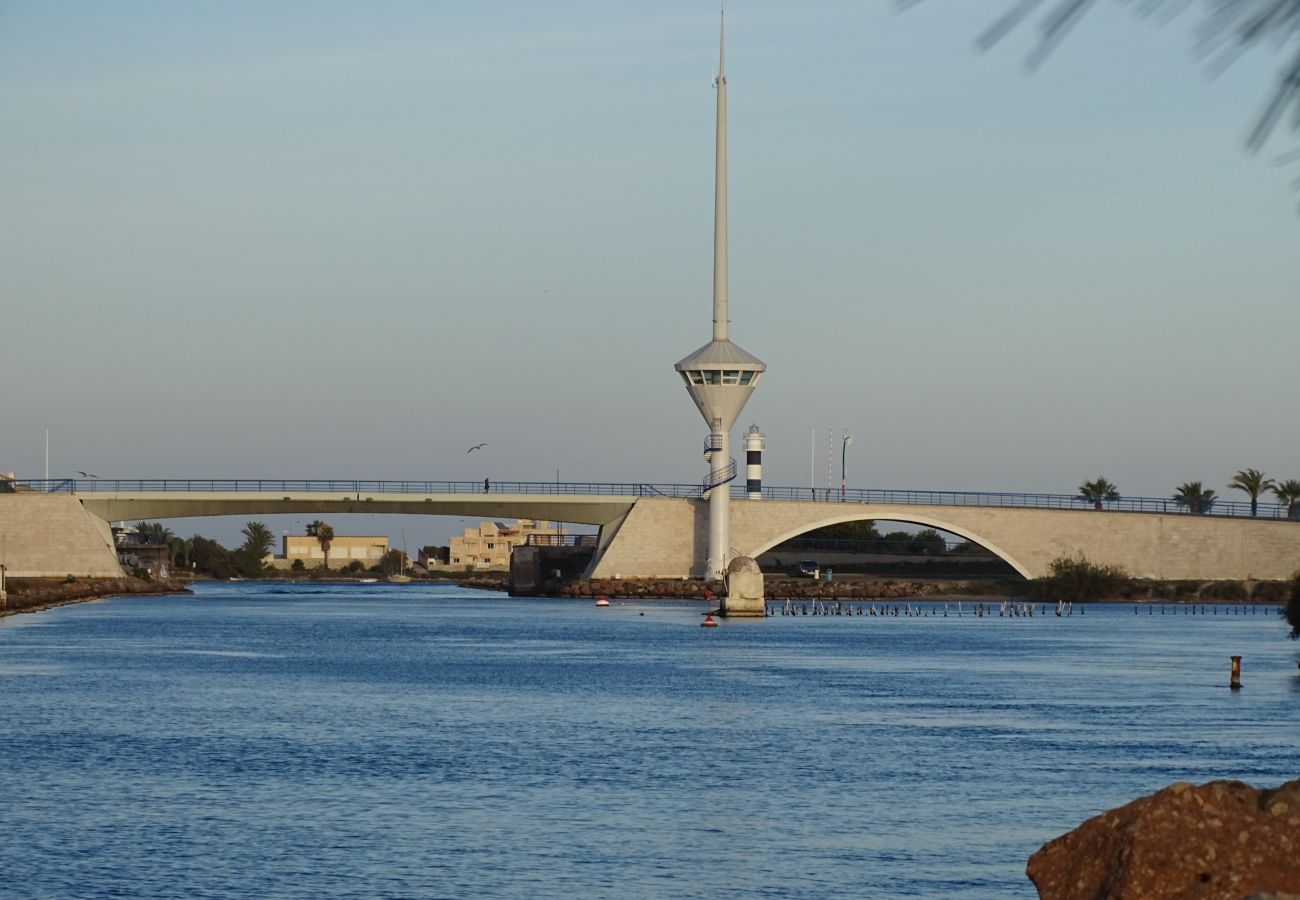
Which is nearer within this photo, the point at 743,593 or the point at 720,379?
the point at 743,593

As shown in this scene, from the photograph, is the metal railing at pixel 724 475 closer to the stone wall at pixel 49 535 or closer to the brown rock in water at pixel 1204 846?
the stone wall at pixel 49 535

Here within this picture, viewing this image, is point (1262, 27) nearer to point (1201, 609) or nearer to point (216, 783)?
point (216, 783)

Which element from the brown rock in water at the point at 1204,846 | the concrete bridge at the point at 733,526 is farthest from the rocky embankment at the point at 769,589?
the brown rock in water at the point at 1204,846

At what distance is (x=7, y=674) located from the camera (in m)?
65.6

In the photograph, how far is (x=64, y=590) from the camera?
138m

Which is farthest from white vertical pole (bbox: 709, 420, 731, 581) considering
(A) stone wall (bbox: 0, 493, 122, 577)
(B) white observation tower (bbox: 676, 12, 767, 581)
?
(A) stone wall (bbox: 0, 493, 122, 577)

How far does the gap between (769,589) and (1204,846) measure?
5422 inches

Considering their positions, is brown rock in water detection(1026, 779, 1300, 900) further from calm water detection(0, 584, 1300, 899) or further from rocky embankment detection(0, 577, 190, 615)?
rocky embankment detection(0, 577, 190, 615)

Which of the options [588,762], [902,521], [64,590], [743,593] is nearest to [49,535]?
[64,590]

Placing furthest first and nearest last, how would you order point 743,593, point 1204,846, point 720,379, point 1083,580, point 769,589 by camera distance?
1. point 769,589
2. point 1083,580
3. point 720,379
4. point 743,593
5. point 1204,846

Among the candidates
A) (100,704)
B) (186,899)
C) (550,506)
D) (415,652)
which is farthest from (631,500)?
(186,899)

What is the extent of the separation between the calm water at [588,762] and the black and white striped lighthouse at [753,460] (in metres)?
57.9

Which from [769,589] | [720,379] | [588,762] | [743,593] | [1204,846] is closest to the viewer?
[1204,846]

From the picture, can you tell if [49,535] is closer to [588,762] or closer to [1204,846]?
[588,762]
